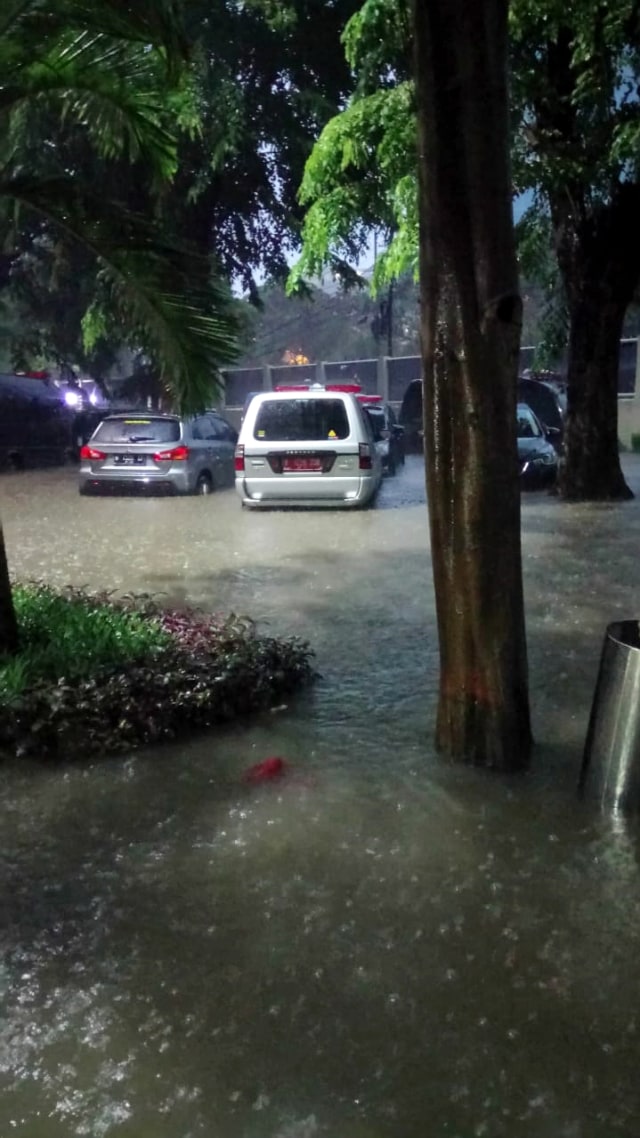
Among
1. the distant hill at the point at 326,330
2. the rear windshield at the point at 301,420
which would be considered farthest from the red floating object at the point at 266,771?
the distant hill at the point at 326,330

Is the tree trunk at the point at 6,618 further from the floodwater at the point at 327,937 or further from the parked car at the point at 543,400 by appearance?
the parked car at the point at 543,400

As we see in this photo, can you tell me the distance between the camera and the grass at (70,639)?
259 inches

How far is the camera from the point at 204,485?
18.5m

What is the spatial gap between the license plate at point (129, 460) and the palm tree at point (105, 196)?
31.1ft

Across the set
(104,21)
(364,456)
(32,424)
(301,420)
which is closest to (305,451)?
(301,420)

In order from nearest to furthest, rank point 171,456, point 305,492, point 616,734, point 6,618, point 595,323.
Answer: point 616,734 → point 6,618 → point 595,323 → point 305,492 → point 171,456

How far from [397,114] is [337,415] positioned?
4.18 meters

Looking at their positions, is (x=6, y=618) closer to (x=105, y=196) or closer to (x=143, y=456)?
(x=105, y=196)

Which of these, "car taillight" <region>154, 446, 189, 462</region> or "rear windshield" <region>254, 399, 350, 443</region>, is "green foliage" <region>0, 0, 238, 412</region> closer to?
"rear windshield" <region>254, 399, 350, 443</region>

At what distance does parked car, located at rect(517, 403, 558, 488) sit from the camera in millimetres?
18172

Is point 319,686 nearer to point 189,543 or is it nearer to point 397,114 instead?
point 189,543

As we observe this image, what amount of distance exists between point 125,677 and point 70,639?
750 mm

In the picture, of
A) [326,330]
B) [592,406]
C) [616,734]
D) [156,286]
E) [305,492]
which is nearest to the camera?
[616,734]

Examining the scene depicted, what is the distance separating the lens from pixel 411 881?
4668 mm
